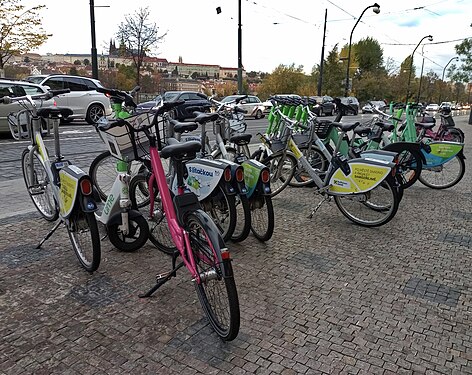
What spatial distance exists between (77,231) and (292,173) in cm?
316

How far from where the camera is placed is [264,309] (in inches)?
112

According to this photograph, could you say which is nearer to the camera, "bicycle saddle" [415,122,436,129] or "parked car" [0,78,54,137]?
"bicycle saddle" [415,122,436,129]

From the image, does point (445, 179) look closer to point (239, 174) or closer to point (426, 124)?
point (426, 124)

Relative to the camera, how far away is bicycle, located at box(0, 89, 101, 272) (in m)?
3.13

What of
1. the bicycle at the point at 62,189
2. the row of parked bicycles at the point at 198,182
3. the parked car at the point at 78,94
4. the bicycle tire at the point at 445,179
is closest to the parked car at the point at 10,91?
the parked car at the point at 78,94

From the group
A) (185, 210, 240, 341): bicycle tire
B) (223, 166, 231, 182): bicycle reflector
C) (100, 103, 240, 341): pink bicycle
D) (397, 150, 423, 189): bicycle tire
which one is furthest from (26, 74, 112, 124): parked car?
(185, 210, 240, 341): bicycle tire

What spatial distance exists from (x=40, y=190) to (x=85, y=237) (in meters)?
1.39

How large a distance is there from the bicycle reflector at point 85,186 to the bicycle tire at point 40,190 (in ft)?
3.78

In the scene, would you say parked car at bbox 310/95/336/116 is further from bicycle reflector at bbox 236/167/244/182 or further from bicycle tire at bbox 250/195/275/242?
bicycle reflector at bbox 236/167/244/182

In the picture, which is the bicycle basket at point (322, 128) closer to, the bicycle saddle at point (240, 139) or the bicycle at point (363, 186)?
the bicycle at point (363, 186)

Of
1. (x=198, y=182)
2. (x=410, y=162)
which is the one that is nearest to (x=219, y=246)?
(x=198, y=182)

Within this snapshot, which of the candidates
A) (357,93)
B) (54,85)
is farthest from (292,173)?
(357,93)

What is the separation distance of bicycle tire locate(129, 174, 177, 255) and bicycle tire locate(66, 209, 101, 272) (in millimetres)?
528

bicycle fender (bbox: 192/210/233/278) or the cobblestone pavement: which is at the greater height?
bicycle fender (bbox: 192/210/233/278)
